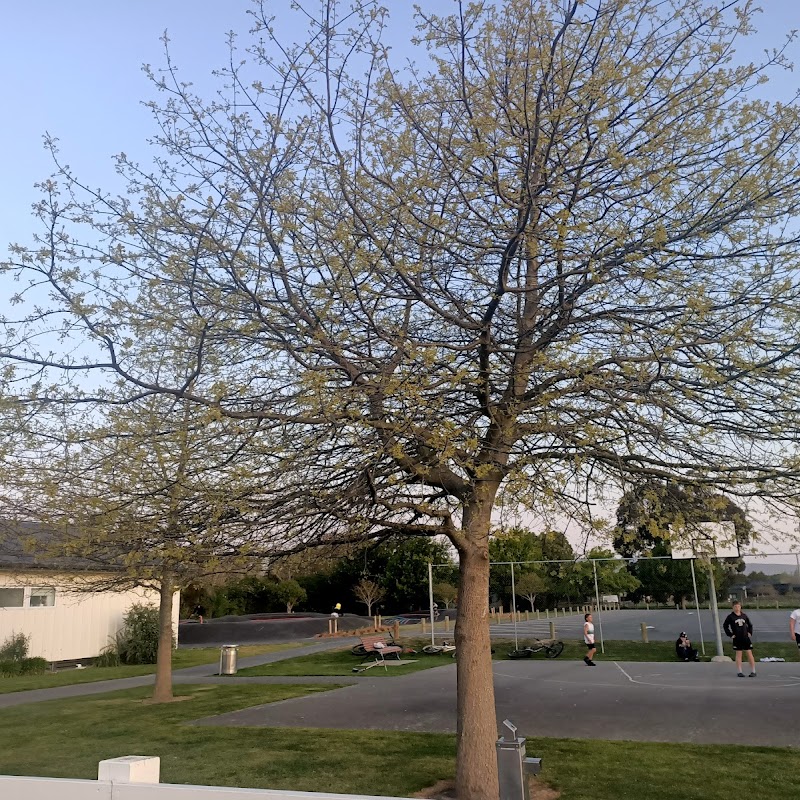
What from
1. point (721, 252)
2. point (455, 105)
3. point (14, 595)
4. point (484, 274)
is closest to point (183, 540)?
point (484, 274)

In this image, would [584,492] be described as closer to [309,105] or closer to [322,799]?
[309,105]

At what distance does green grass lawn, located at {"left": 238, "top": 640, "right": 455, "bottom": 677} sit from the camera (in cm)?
2102

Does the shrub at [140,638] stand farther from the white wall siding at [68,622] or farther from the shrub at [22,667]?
the shrub at [22,667]

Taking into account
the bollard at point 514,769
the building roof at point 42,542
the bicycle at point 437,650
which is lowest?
the bicycle at point 437,650

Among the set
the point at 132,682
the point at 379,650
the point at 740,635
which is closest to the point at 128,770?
the point at 740,635

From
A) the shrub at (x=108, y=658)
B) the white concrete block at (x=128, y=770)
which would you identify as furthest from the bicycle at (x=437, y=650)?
the white concrete block at (x=128, y=770)

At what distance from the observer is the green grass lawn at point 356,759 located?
814 centimetres

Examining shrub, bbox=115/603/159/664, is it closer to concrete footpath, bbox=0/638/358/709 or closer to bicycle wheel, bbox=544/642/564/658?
concrete footpath, bbox=0/638/358/709

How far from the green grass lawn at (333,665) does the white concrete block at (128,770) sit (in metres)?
16.8

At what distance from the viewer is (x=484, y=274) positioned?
794 cm

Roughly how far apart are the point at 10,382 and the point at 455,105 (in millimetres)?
4780

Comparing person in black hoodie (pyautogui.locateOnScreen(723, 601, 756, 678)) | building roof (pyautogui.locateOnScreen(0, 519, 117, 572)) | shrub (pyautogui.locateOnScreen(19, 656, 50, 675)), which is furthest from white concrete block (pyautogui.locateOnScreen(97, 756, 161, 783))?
shrub (pyautogui.locateOnScreen(19, 656, 50, 675))

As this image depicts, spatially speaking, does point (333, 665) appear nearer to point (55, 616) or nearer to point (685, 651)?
point (55, 616)

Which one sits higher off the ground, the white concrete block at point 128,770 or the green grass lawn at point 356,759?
the white concrete block at point 128,770
